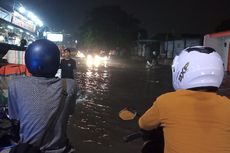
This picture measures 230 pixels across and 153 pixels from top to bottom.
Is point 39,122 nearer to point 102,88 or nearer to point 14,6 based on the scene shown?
point 102,88

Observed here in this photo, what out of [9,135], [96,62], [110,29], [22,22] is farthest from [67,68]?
[110,29]

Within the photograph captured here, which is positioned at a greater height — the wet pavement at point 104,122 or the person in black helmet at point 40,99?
the person in black helmet at point 40,99

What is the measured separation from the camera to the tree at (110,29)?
3442 inches

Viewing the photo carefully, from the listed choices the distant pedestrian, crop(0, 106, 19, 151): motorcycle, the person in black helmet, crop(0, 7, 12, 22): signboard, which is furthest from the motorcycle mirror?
crop(0, 7, 12, 22): signboard

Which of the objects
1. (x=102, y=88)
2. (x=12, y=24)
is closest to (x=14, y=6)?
(x=12, y=24)

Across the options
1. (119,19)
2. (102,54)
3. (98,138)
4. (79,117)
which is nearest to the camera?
(98,138)

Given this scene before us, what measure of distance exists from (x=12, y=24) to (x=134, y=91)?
5.91 m

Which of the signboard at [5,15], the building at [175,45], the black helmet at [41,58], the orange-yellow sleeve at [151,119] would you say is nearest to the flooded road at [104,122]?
the black helmet at [41,58]

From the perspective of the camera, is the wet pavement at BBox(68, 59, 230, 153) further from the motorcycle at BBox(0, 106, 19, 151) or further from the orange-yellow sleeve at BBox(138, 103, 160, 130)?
the orange-yellow sleeve at BBox(138, 103, 160, 130)

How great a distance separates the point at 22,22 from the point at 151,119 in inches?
739

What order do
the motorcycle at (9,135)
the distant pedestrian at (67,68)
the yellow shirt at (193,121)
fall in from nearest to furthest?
the yellow shirt at (193,121) < the motorcycle at (9,135) < the distant pedestrian at (67,68)

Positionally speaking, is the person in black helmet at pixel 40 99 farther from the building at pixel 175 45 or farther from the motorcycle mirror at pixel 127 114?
the building at pixel 175 45

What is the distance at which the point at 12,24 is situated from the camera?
1769 centimetres

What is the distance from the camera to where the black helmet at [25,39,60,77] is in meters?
2.88
